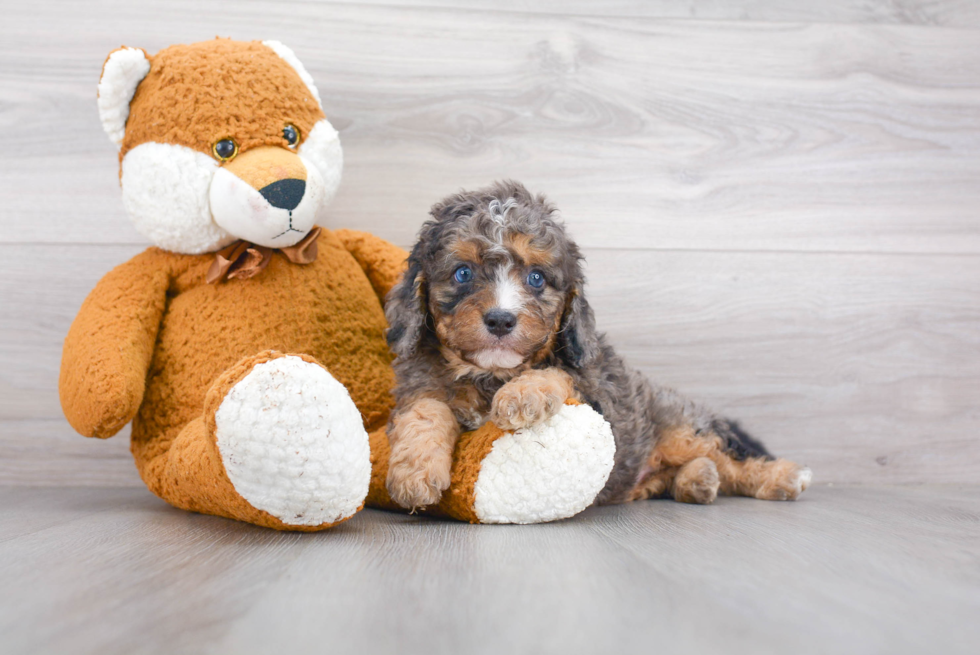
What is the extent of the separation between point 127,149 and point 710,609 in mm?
1785

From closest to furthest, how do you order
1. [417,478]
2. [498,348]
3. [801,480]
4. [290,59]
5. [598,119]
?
[417,478] → [498,348] → [290,59] → [801,480] → [598,119]

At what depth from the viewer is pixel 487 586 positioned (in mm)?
1177

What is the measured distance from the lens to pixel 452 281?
1757 millimetres

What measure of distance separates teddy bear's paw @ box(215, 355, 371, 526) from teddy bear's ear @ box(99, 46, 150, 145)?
0.99 m

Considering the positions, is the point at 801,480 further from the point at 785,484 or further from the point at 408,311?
the point at 408,311

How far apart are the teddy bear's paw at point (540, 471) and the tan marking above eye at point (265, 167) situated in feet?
2.84

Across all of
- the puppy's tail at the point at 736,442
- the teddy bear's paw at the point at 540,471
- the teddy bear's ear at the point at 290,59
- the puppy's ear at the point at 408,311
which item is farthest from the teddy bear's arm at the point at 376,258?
the puppy's tail at the point at 736,442

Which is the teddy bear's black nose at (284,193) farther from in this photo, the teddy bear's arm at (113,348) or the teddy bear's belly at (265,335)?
the teddy bear's arm at (113,348)

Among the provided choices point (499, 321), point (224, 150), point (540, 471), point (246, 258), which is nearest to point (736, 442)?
point (540, 471)

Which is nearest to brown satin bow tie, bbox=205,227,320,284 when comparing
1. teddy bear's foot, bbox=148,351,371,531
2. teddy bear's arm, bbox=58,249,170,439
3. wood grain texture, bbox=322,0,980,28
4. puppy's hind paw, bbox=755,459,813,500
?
teddy bear's arm, bbox=58,249,170,439

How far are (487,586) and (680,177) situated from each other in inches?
73.6

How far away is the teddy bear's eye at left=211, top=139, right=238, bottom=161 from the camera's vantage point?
1.84 meters

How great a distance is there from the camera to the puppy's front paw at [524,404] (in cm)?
158

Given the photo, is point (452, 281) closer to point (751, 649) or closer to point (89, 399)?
point (89, 399)
